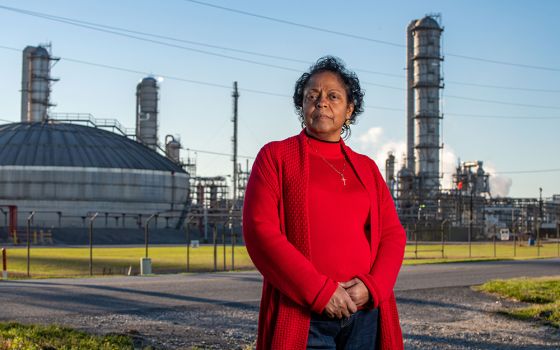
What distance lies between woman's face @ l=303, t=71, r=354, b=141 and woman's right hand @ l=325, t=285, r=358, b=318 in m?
0.94

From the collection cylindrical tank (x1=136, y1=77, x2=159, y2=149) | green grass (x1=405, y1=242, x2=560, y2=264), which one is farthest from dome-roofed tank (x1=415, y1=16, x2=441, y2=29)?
green grass (x1=405, y1=242, x2=560, y2=264)

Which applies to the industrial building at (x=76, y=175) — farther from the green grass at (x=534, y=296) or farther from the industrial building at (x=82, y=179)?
the green grass at (x=534, y=296)

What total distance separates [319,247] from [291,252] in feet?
0.64

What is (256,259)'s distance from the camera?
403 cm

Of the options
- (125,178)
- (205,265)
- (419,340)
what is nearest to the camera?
(419,340)

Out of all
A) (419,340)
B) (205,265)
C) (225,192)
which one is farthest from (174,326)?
(225,192)

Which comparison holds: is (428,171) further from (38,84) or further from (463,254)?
(38,84)

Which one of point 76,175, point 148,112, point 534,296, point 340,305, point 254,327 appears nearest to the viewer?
point 340,305

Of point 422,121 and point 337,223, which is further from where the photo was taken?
point 422,121

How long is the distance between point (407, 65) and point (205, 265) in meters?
57.4

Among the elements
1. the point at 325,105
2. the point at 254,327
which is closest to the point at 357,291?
the point at 325,105

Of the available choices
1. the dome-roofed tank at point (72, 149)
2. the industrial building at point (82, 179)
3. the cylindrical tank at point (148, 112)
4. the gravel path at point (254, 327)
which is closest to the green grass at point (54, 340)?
the gravel path at point (254, 327)

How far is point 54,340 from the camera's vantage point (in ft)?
27.1

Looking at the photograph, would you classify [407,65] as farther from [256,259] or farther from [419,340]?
[256,259]
